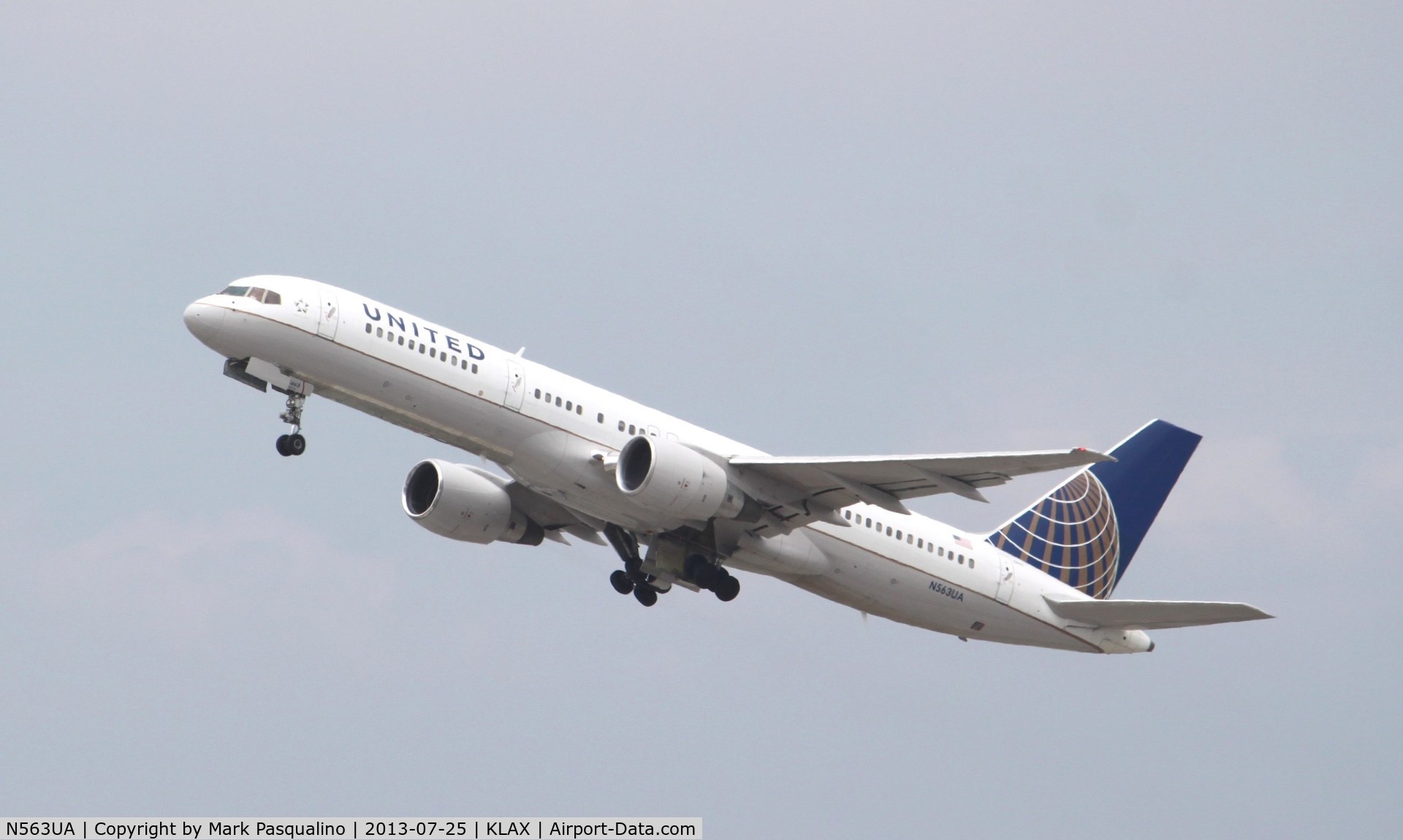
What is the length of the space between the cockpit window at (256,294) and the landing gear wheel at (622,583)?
35.8ft

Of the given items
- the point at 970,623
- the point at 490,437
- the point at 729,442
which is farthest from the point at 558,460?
the point at 970,623

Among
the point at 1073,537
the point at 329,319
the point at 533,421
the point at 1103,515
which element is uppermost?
the point at 1103,515

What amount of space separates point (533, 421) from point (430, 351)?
242 cm

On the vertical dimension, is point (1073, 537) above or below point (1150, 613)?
above

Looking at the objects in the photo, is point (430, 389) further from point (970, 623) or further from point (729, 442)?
point (970, 623)

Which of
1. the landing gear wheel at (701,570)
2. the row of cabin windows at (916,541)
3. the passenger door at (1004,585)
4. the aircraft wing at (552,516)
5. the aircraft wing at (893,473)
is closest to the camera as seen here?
the aircraft wing at (893,473)

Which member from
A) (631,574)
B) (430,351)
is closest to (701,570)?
(631,574)

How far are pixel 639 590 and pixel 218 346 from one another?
1148 centimetres

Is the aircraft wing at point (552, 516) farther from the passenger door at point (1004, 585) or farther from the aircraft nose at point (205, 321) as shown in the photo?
the passenger door at point (1004, 585)

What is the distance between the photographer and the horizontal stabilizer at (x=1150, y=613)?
116 ft

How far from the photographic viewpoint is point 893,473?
111 feet

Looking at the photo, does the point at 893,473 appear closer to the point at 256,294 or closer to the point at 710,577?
the point at 710,577

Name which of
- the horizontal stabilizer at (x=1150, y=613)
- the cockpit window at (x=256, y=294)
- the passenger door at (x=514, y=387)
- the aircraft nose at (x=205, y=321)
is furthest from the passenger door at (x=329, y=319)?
the horizontal stabilizer at (x=1150, y=613)

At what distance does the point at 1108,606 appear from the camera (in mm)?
38688
